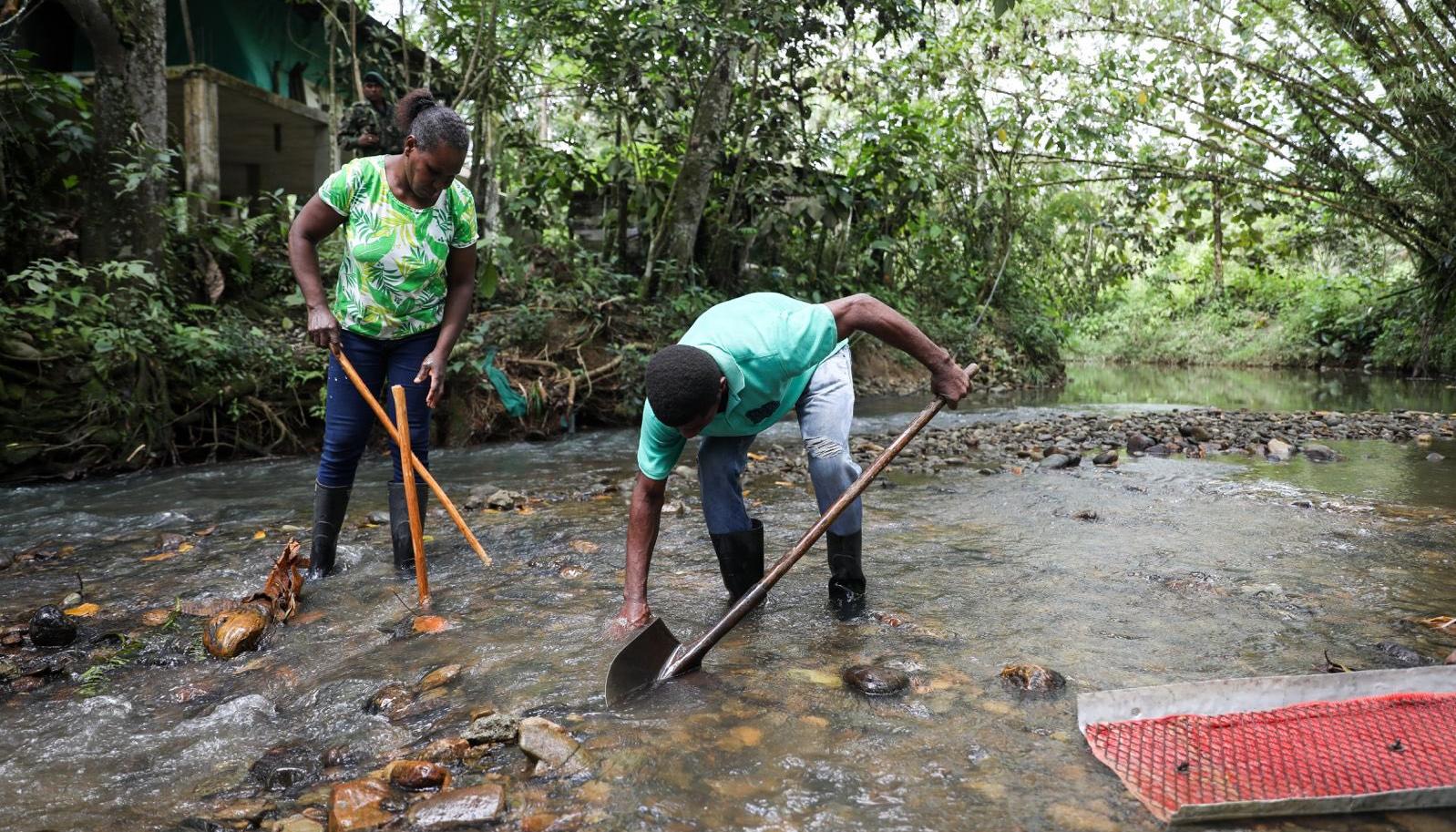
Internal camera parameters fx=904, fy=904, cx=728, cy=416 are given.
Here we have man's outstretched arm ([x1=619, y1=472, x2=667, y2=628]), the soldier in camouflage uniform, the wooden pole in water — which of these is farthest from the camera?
the soldier in camouflage uniform

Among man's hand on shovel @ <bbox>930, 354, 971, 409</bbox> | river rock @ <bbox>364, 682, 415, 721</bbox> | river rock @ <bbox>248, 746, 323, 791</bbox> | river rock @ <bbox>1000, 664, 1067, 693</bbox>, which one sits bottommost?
river rock @ <bbox>248, 746, 323, 791</bbox>

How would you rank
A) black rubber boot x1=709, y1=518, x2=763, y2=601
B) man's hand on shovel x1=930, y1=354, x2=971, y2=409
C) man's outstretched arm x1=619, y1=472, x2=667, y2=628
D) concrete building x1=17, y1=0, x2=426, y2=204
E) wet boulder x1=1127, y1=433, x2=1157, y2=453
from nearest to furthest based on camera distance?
1. man's outstretched arm x1=619, y1=472, x2=667, y2=628
2. man's hand on shovel x1=930, y1=354, x2=971, y2=409
3. black rubber boot x1=709, y1=518, x2=763, y2=601
4. wet boulder x1=1127, y1=433, x2=1157, y2=453
5. concrete building x1=17, y1=0, x2=426, y2=204

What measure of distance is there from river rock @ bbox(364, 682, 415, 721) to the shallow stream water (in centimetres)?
5

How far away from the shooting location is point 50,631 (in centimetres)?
277

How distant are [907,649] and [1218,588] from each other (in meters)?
1.31

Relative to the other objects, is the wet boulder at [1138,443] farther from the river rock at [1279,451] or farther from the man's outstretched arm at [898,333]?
the man's outstretched arm at [898,333]

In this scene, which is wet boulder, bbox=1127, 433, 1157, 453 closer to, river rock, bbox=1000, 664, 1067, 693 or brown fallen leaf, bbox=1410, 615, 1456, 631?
brown fallen leaf, bbox=1410, 615, 1456, 631

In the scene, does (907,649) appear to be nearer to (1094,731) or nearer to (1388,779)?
(1094,731)

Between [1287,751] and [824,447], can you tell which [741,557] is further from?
[1287,751]

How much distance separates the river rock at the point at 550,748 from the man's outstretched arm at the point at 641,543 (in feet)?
2.30

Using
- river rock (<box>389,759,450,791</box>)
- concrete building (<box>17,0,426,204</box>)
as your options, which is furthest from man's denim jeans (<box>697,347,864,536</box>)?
concrete building (<box>17,0,426,204</box>)

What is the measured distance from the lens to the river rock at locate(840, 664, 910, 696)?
235 cm

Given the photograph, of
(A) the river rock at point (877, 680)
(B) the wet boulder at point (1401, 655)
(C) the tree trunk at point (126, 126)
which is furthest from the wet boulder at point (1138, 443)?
(C) the tree trunk at point (126, 126)

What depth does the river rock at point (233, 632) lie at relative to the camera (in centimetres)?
276
